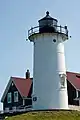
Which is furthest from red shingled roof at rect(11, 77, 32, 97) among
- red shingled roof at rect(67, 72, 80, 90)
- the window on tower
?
the window on tower

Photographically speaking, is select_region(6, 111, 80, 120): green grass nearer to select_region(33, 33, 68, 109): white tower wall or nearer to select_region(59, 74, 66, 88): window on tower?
select_region(33, 33, 68, 109): white tower wall

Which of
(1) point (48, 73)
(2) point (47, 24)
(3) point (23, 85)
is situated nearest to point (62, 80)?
(1) point (48, 73)

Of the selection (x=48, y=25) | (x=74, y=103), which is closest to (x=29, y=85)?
(x=74, y=103)

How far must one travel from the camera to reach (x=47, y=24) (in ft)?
111

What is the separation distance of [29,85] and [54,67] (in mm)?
→ 8090

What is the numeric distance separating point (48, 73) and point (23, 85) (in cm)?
775

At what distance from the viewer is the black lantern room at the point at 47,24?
34.0 meters

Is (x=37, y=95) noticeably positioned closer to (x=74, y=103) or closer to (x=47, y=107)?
(x=47, y=107)

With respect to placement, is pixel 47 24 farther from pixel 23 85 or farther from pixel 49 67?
pixel 23 85

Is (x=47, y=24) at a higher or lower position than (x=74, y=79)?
higher

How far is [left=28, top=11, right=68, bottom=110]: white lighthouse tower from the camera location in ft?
109

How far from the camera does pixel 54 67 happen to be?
111 feet

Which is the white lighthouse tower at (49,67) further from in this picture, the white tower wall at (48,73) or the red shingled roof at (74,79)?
the red shingled roof at (74,79)

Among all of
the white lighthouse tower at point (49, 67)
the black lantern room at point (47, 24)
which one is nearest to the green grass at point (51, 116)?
the white lighthouse tower at point (49, 67)
